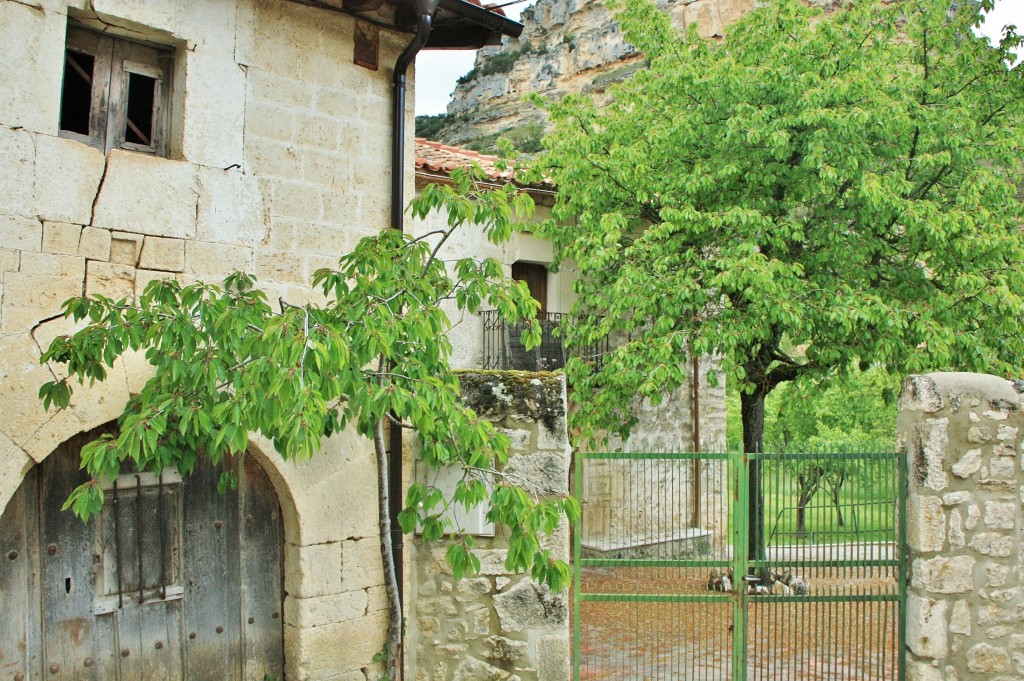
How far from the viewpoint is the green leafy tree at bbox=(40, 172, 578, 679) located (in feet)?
10.0

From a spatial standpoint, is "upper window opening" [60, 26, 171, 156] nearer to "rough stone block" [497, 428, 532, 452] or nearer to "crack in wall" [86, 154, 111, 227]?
"crack in wall" [86, 154, 111, 227]

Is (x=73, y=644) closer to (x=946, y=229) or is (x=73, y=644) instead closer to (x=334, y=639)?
(x=334, y=639)

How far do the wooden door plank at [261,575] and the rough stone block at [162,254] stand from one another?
1.17 m

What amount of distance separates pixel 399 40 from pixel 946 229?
18.5ft

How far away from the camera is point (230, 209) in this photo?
14.6ft

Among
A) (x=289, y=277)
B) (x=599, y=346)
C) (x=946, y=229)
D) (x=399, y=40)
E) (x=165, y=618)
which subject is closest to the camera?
(x=165, y=618)

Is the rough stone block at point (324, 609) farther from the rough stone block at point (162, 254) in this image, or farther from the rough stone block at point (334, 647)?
the rough stone block at point (162, 254)

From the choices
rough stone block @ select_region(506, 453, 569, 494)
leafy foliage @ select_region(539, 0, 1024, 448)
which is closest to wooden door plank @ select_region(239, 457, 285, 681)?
rough stone block @ select_region(506, 453, 569, 494)

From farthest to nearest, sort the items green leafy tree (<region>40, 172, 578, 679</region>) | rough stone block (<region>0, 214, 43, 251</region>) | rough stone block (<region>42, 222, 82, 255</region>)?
rough stone block (<region>42, 222, 82, 255</region>) < rough stone block (<region>0, 214, 43, 251</region>) < green leafy tree (<region>40, 172, 578, 679</region>)

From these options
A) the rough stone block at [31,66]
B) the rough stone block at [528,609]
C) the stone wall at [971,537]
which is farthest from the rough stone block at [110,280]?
the stone wall at [971,537]

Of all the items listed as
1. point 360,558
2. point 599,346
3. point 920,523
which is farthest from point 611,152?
point 360,558

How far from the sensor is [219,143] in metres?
4.45

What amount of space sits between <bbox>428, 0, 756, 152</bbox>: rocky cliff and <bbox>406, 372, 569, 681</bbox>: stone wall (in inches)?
1041

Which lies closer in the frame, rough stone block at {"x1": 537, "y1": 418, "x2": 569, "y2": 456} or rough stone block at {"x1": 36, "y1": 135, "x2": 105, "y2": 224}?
rough stone block at {"x1": 36, "y1": 135, "x2": 105, "y2": 224}
